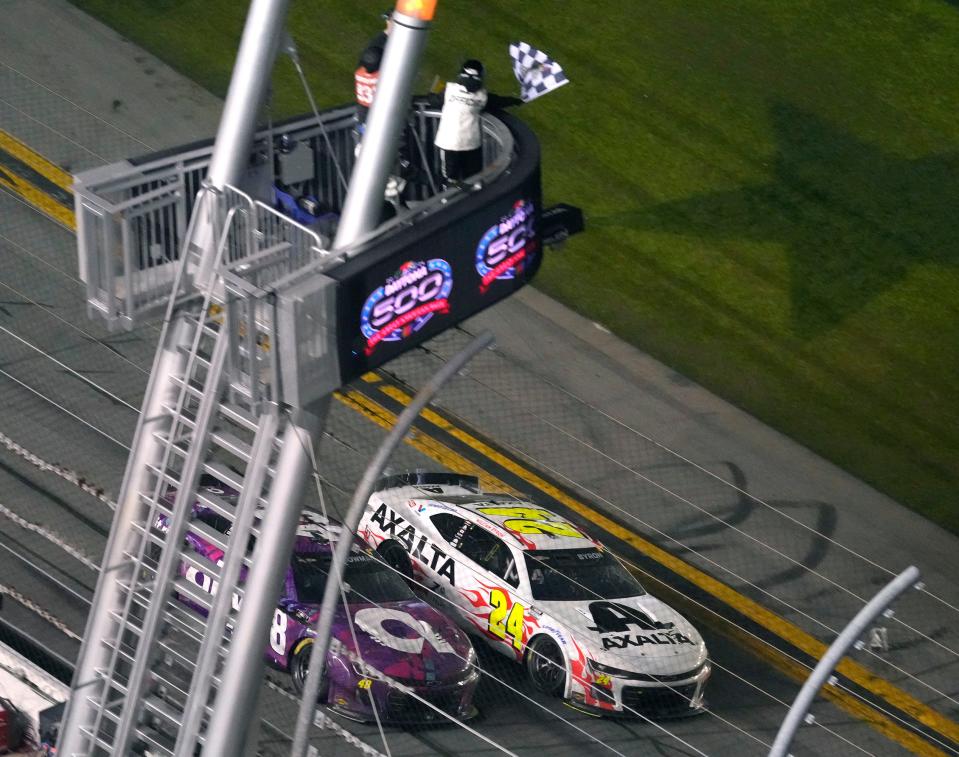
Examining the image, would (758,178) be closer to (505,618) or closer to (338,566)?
(505,618)

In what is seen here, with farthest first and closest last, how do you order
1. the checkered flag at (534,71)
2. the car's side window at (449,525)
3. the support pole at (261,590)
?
the car's side window at (449,525) < the checkered flag at (534,71) < the support pole at (261,590)

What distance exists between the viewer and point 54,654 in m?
11.5

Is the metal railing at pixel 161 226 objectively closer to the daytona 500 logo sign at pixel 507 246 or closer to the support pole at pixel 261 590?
the daytona 500 logo sign at pixel 507 246

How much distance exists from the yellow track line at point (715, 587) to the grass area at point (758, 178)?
2.71 m

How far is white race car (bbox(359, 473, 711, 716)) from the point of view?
1368 cm

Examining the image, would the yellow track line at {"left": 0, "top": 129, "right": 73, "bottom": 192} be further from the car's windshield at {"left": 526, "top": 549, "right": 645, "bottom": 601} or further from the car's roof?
the car's windshield at {"left": 526, "top": 549, "right": 645, "bottom": 601}

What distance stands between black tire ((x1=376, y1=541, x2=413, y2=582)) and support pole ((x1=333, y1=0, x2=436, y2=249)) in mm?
7108

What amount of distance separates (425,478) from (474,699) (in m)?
2.76

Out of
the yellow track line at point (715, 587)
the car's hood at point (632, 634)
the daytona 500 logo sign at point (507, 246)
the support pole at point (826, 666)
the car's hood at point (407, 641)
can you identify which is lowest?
the yellow track line at point (715, 587)

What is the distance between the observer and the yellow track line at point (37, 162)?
18.9 metres

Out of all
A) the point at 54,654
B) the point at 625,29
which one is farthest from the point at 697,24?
the point at 54,654

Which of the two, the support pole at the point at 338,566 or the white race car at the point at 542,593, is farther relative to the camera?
the white race car at the point at 542,593

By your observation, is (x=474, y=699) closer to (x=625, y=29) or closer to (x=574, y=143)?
(x=574, y=143)

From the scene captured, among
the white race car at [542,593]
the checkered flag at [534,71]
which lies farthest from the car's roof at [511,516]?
the checkered flag at [534,71]
